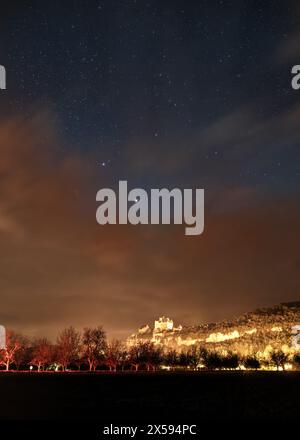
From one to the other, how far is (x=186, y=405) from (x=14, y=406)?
1194cm
